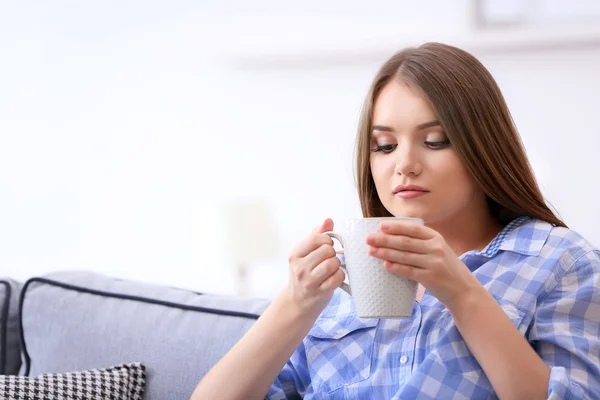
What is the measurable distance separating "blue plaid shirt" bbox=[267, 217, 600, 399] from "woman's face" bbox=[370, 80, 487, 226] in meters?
0.09

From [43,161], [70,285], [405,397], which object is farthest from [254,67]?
Result: [405,397]

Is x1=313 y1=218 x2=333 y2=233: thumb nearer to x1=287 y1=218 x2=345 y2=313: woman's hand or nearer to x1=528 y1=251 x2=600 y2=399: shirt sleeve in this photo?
x1=287 y1=218 x2=345 y2=313: woman's hand

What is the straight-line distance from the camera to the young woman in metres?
0.95

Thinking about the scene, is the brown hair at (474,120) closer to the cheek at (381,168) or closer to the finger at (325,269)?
the cheek at (381,168)

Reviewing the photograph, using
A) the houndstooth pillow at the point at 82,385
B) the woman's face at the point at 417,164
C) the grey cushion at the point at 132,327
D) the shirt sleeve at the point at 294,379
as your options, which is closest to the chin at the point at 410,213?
the woman's face at the point at 417,164

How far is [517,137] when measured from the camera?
1.14m

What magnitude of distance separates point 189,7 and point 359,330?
7.48 ft

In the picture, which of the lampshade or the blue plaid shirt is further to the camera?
the lampshade

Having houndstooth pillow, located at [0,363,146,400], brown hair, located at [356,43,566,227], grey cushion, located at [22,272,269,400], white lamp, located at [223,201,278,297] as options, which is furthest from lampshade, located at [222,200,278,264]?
brown hair, located at [356,43,566,227]

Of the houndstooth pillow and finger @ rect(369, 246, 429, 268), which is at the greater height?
finger @ rect(369, 246, 429, 268)

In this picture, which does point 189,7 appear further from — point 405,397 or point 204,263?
point 405,397

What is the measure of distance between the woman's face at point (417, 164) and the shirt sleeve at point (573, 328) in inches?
7.1

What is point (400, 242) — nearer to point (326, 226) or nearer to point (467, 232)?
point (326, 226)

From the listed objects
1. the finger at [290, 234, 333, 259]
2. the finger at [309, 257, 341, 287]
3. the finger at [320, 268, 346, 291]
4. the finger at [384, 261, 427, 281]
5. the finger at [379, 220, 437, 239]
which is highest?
the finger at [379, 220, 437, 239]
